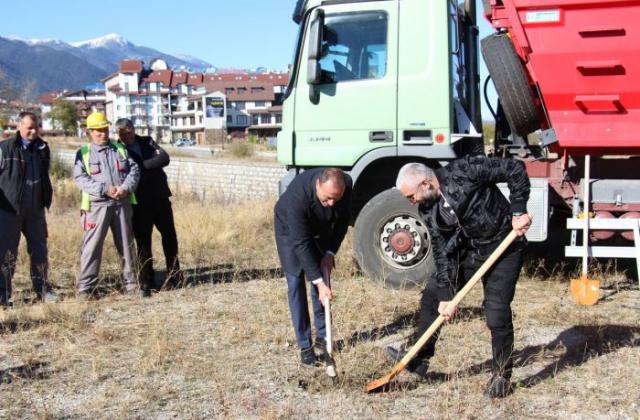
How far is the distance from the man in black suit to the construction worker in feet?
7.83

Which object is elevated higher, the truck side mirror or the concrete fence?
the truck side mirror

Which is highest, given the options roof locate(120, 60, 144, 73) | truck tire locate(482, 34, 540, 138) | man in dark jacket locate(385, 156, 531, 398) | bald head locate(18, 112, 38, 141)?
roof locate(120, 60, 144, 73)

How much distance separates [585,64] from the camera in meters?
5.99

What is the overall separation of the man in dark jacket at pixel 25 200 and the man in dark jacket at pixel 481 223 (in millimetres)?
3882

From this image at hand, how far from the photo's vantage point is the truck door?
6.50 metres

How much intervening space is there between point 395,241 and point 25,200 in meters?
3.47

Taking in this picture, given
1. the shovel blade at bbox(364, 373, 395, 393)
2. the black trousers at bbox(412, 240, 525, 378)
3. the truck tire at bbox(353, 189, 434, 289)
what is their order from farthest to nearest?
the truck tire at bbox(353, 189, 434, 289) < the shovel blade at bbox(364, 373, 395, 393) < the black trousers at bbox(412, 240, 525, 378)

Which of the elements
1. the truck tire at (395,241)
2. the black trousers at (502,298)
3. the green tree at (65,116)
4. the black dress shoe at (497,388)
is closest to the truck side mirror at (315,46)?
the truck tire at (395,241)

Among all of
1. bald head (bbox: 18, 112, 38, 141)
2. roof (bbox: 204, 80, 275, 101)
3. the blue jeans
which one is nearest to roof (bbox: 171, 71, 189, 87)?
roof (bbox: 204, 80, 275, 101)

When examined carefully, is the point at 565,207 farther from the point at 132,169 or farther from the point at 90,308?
the point at 90,308

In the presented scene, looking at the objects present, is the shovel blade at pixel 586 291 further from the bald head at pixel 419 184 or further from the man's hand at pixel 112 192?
the man's hand at pixel 112 192

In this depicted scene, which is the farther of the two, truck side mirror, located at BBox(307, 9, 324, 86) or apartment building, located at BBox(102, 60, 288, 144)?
apartment building, located at BBox(102, 60, 288, 144)

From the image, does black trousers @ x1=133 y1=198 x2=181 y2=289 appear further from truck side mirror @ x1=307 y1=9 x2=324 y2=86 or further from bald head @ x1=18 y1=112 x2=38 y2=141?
truck side mirror @ x1=307 y1=9 x2=324 y2=86

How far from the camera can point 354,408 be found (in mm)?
4094
